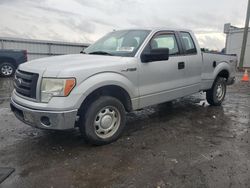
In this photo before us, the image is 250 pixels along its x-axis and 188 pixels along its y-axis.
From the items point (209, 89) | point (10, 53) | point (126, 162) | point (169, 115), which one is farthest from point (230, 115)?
point (10, 53)

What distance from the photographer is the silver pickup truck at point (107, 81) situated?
3.64m

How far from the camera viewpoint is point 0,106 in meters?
6.88

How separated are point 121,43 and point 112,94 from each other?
116 cm

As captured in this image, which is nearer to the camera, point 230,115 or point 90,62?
point 90,62

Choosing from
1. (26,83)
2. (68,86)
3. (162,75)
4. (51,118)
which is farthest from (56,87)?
(162,75)

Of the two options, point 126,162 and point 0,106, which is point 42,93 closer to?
point 126,162

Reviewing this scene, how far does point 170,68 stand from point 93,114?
196 cm

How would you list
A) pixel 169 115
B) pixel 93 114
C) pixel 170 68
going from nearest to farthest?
pixel 93 114 < pixel 170 68 < pixel 169 115

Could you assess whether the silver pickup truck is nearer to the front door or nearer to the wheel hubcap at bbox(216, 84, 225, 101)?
the front door

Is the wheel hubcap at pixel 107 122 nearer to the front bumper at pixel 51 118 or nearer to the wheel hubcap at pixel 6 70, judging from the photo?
the front bumper at pixel 51 118

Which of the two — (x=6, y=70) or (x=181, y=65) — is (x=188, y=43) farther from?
(x=6, y=70)

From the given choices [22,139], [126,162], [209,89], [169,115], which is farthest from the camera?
[209,89]

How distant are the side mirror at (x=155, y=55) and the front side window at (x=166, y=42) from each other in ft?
1.26

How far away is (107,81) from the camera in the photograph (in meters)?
4.00
